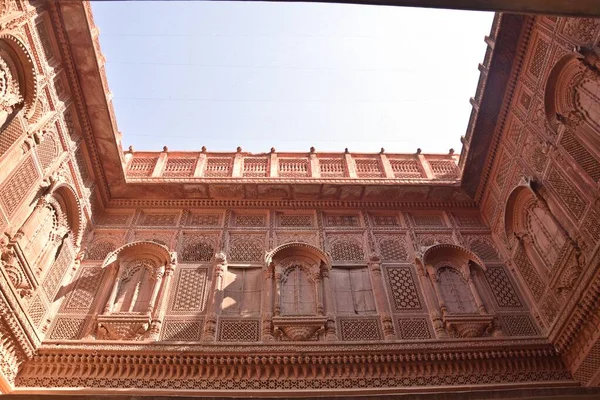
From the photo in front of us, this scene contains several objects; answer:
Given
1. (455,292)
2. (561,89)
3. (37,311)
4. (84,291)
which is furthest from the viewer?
(455,292)

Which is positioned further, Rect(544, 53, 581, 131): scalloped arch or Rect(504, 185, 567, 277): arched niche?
Rect(504, 185, 567, 277): arched niche

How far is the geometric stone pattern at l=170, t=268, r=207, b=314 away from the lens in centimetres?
799

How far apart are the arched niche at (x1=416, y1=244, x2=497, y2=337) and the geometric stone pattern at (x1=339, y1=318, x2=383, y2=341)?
39.4 inches

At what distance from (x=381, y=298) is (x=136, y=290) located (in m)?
4.29

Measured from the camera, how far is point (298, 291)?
27.4 feet

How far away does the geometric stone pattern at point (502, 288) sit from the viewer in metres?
8.33

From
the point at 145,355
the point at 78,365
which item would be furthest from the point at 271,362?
the point at 78,365

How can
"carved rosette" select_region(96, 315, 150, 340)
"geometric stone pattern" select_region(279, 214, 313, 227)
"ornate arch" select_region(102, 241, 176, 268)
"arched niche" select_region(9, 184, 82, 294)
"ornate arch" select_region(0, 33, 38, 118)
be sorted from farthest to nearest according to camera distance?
"geometric stone pattern" select_region(279, 214, 313, 227), "ornate arch" select_region(102, 241, 176, 268), "carved rosette" select_region(96, 315, 150, 340), "arched niche" select_region(9, 184, 82, 294), "ornate arch" select_region(0, 33, 38, 118)

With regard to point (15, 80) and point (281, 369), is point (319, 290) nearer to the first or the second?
point (281, 369)

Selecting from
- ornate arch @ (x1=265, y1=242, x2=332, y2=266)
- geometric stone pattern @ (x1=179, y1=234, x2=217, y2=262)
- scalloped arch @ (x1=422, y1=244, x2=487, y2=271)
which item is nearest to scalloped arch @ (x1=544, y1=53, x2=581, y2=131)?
scalloped arch @ (x1=422, y1=244, x2=487, y2=271)

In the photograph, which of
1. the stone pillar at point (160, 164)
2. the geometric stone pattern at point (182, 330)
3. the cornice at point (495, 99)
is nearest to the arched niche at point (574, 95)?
the cornice at point (495, 99)

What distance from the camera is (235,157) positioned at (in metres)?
10.7

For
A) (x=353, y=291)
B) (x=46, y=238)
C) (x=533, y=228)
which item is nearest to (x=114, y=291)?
(x=46, y=238)

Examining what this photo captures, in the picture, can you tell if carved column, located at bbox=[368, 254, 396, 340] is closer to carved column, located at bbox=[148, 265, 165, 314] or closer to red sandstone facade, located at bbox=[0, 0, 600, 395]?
red sandstone facade, located at bbox=[0, 0, 600, 395]
